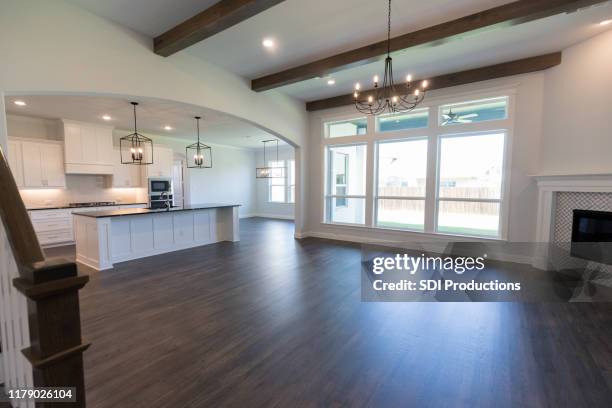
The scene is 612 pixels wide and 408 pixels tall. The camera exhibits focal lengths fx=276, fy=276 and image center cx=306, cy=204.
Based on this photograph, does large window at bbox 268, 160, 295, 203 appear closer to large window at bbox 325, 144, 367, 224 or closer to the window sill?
large window at bbox 325, 144, 367, 224

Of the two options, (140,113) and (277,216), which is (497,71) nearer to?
(140,113)

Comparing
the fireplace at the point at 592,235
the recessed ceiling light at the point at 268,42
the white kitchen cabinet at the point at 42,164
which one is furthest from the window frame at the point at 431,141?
the white kitchen cabinet at the point at 42,164

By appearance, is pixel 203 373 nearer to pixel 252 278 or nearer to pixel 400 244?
pixel 252 278

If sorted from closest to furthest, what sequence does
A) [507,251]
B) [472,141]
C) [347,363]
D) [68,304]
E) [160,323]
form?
[68,304] → [347,363] → [160,323] → [507,251] → [472,141]

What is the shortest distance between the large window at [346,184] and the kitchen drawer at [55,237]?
20.3 feet

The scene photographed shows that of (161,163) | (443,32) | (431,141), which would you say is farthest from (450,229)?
(161,163)

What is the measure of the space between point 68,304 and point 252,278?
10.8 feet

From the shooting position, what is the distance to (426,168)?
18.6 ft

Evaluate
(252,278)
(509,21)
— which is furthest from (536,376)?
(509,21)

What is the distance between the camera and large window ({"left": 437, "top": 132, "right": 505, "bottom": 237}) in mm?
5055

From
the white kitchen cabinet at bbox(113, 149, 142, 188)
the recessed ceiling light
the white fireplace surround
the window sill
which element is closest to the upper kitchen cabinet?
the white kitchen cabinet at bbox(113, 149, 142, 188)

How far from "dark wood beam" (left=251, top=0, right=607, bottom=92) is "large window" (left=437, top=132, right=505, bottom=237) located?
2355mm

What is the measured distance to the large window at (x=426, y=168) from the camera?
5047 mm

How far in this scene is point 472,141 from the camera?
5.26 m
